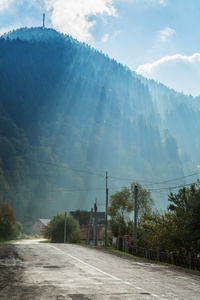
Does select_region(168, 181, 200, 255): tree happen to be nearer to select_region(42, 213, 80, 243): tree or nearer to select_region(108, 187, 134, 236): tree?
select_region(108, 187, 134, 236): tree

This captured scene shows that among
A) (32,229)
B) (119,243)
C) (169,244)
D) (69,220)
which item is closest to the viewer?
(169,244)

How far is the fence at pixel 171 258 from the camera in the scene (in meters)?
22.7

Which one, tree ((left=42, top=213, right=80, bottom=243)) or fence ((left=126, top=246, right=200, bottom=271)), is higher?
tree ((left=42, top=213, right=80, bottom=243))

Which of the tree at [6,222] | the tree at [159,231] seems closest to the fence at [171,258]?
the tree at [159,231]

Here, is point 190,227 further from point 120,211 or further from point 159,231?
point 120,211

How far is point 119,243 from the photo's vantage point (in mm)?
42312

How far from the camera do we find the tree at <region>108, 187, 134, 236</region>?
5119 cm

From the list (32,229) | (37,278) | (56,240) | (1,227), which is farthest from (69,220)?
(32,229)

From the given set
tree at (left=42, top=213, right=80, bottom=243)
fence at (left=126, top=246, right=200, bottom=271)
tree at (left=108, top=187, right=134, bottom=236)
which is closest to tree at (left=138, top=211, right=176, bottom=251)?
fence at (left=126, top=246, right=200, bottom=271)

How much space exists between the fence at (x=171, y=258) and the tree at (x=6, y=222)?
42.3m

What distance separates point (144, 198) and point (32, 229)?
4330 inches

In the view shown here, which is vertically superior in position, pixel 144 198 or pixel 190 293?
pixel 144 198

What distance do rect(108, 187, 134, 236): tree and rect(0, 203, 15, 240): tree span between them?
26465 millimetres

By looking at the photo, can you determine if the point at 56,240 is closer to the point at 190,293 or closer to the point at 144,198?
the point at 144,198
